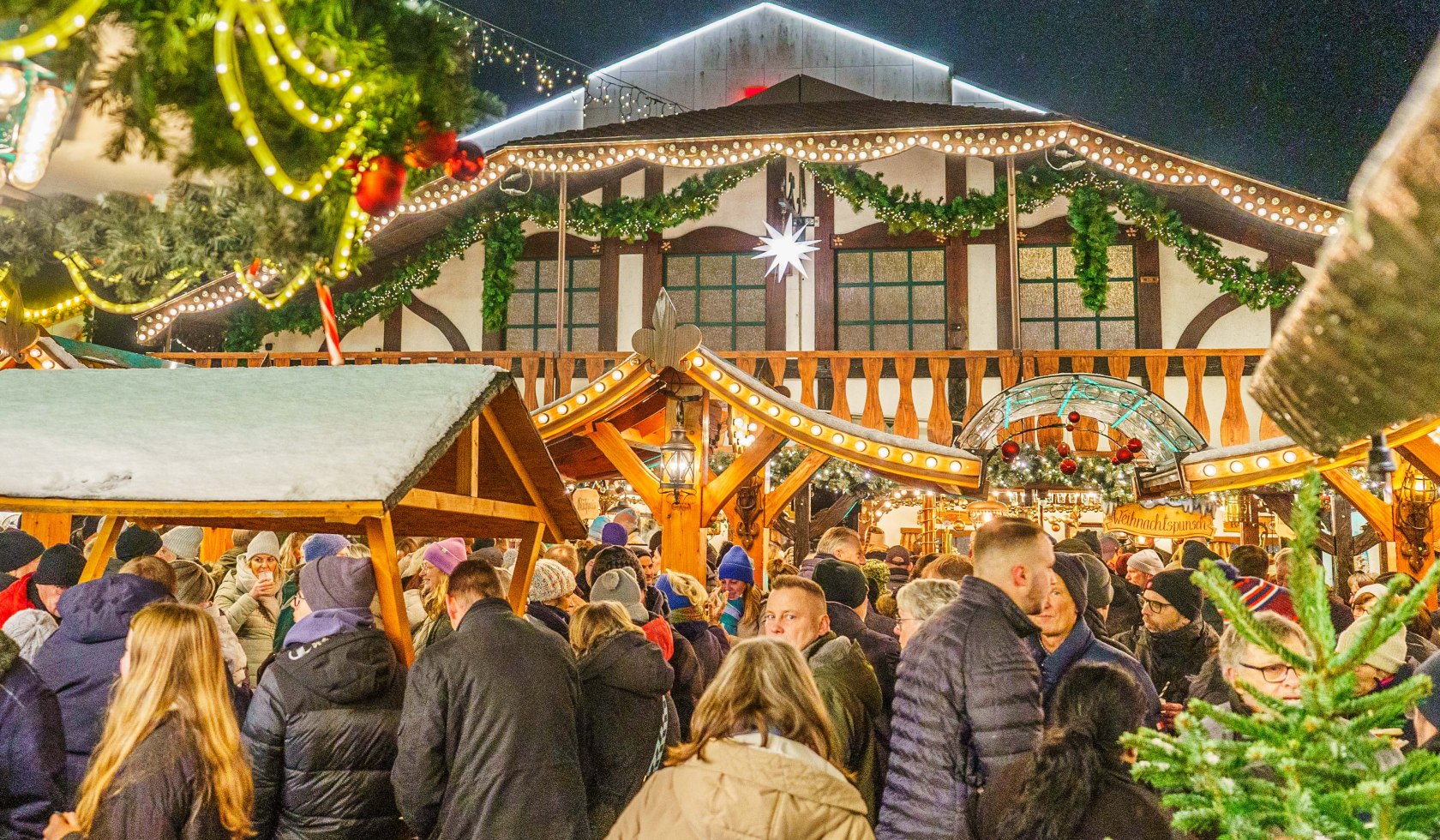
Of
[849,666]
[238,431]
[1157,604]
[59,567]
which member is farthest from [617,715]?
[1157,604]

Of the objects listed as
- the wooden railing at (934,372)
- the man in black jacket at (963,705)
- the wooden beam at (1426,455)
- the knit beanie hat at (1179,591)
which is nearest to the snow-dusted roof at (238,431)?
the man in black jacket at (963,705)

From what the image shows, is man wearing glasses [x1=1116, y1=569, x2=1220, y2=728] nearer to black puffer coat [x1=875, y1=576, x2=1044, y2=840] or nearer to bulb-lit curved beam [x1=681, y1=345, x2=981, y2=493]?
black puffer coat [x1=875, y1=576, x2=1044, y2=840]

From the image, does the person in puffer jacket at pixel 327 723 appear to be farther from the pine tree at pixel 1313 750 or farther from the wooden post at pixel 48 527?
the wooden post at pixel 48 527

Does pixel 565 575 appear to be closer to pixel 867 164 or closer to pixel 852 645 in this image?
pixel 852 645

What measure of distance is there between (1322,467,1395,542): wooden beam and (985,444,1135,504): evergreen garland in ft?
7.97

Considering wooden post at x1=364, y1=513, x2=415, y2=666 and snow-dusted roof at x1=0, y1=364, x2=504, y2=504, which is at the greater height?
snow-dusted roof at x1=0, y1=364, x2=504, y2=504

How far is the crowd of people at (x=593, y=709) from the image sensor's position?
107 inches

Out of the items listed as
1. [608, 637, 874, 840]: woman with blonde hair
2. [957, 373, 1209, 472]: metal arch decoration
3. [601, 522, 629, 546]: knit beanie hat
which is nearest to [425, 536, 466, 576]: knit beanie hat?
[608, 637, 874, 840]: woman with blonde hair

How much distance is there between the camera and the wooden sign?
14.5 metres

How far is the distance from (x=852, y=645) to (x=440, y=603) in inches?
91.8

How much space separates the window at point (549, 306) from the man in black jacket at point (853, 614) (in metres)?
10.1

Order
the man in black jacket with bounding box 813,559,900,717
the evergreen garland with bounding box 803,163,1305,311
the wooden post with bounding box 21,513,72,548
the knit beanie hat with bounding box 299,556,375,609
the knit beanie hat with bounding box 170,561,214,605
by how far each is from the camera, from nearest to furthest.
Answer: the knit beanie hat with bounding box 299,556,375,609 < the knit beanie hat with bounding box 170,561,214,605 < the man in black jacket with bounding box 813,559,900,717 < the wooden post with bounding box 21,513,72,548 < the evergreen garland with bounding box 803,163,1305,311

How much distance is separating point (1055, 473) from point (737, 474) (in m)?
4.67

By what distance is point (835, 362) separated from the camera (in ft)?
39.0
